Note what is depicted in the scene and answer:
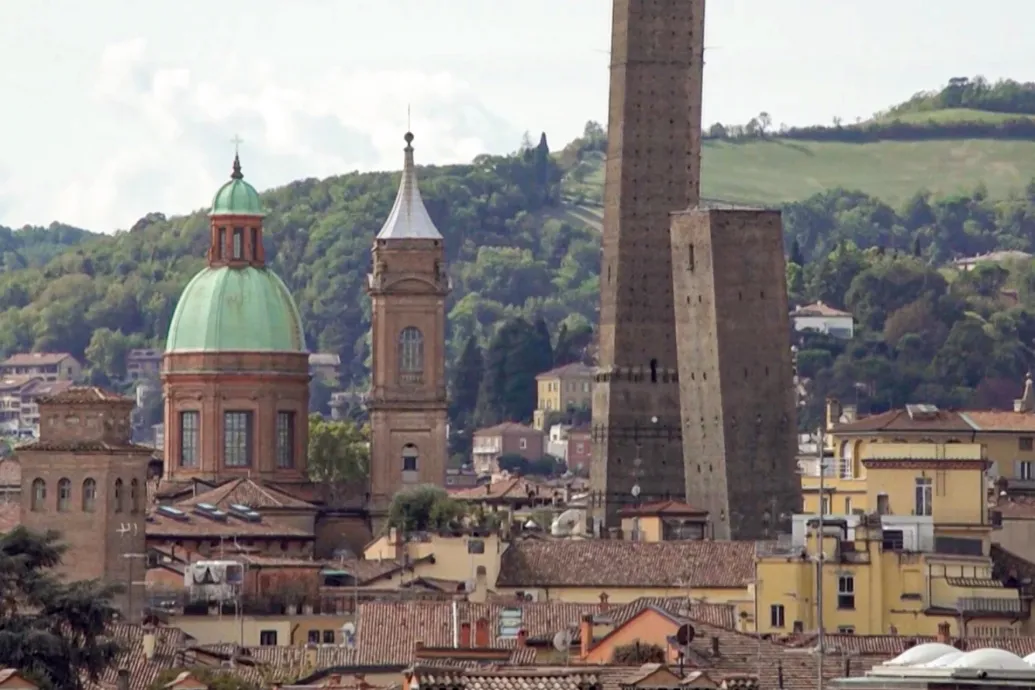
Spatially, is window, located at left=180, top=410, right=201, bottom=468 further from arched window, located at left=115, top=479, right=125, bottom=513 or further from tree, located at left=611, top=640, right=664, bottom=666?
tree, located at left=611, top=640, right=664, bottom=666

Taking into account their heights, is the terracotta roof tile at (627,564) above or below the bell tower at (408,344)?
below

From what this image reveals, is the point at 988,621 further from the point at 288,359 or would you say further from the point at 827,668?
the point at 288,359

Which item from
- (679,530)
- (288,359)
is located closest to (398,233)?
(288,359)

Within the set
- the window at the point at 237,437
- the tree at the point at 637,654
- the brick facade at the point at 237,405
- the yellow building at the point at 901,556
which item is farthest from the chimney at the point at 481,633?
the window at the point at 237,437

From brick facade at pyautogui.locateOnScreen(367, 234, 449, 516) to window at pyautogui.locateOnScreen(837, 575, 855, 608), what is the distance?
39.5 meters

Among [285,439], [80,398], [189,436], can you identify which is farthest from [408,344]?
[80,398]

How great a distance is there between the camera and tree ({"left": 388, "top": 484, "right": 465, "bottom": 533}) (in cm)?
11556

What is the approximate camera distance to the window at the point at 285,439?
412 feet

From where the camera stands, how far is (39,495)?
3841 inches

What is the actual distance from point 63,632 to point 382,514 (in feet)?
185

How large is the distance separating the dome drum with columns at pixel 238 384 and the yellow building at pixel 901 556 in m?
24.8

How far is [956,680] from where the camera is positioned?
3438 centimetres

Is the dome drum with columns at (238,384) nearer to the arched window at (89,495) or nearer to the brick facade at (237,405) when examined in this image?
the brick facade at (237,405)

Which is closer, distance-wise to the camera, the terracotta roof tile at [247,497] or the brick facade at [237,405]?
the terracotta roof tile at [247,497]
